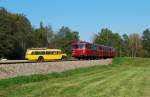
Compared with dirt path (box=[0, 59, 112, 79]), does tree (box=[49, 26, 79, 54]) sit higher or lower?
higher

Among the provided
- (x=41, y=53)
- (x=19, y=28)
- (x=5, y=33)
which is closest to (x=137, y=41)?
(x=19, y=28)

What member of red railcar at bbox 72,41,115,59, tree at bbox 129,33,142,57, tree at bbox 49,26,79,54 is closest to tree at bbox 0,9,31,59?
tree at bbox 49,26,79,54

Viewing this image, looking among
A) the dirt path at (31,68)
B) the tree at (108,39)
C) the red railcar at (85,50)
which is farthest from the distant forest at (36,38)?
the dirt path at (31,68)

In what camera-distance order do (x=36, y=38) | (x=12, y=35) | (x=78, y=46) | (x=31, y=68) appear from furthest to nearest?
(x=36, y=38)
(x=12, y=35)
(x=78, y=46)
(x=31, y=68)

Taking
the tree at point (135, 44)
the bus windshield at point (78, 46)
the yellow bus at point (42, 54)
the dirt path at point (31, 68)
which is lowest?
the dirt path at point (31, 68)

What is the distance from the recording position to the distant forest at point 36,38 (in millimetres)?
96125

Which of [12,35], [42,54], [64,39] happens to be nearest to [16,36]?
[12,35]

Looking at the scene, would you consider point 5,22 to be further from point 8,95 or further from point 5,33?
point 8,95

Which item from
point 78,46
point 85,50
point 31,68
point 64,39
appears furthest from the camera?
point 64,39

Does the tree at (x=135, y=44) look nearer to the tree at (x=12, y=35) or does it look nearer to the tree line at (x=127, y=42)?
the tree line at (x=127, y=42)

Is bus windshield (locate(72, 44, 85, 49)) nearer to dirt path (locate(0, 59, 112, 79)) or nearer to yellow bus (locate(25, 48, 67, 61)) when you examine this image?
yellow bus (locate(25, 48, 67, 61))

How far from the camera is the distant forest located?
9612 cm

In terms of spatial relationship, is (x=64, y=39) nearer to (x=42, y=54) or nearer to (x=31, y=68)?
(x=42, y=54)

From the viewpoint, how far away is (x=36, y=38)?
11694 centimetres
